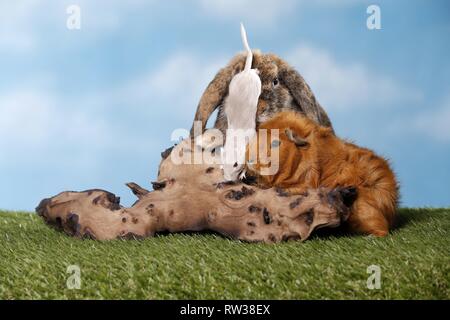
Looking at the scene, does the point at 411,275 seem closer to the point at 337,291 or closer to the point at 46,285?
the point at 337,291

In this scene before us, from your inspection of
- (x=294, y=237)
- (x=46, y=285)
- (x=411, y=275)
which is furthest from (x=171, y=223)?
(x=411, y=275)

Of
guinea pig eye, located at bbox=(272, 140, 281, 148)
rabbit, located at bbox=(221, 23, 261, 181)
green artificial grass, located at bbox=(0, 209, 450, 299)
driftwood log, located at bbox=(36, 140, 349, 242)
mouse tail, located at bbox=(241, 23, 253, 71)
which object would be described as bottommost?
green artificial grass, located at bbox=(0, 209, 450, 299)

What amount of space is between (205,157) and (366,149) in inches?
32.9

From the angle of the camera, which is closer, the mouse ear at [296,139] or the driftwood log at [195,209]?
the driftwood log at [195,209]

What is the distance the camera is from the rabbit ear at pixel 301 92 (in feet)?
12.8

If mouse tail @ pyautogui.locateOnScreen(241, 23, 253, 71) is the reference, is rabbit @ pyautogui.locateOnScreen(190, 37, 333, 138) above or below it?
below

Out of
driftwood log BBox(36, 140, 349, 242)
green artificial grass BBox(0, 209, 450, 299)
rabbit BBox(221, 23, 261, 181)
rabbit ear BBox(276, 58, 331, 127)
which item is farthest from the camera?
rabbit ear BBox(276, 58, 331, 127)

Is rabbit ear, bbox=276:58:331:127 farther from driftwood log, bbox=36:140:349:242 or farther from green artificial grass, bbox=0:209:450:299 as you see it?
green artificial grass, bbox=0:209:450:299

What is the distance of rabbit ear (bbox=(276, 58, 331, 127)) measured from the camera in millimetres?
3908

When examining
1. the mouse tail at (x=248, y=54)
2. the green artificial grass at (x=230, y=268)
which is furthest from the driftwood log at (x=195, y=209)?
the mouse tail at (x=248, y=54)

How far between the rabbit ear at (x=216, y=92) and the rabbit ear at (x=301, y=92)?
0.27 meters

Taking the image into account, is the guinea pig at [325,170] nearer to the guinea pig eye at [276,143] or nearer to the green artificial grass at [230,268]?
the guinea pig eye at [276,143]

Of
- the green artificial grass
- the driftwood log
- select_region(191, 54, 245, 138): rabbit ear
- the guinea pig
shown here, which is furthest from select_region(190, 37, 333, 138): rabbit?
the green artificial grass

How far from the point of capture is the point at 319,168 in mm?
3156
